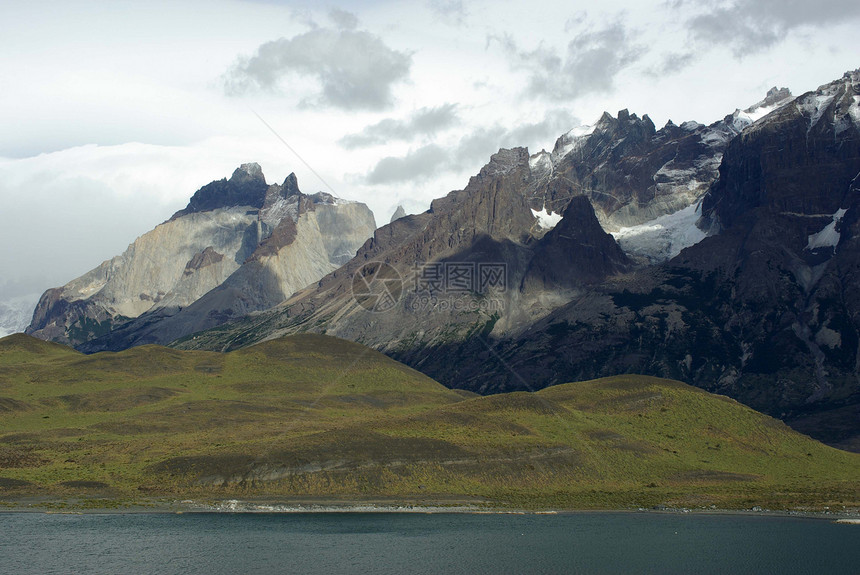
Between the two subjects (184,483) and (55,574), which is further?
(184,483)

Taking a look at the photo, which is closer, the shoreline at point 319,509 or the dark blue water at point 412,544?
the dark blue water at point 412,544

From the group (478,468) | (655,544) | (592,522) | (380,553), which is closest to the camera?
(380,553)

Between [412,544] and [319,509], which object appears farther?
[319,509]

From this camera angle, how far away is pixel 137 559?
124750mm

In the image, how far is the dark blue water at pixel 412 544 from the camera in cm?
12550

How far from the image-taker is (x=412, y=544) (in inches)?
5531

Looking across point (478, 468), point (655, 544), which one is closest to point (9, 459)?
point (478, 468)

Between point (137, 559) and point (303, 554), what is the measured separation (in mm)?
21689

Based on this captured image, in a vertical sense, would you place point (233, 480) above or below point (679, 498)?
above

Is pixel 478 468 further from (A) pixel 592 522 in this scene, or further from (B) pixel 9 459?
(B) pixel 9 459

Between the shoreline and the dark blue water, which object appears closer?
the dark blue water

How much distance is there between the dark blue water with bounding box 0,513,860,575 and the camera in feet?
412

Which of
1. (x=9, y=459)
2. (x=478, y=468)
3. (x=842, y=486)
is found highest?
(x=9, y=459)

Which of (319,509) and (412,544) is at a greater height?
(319,509)
